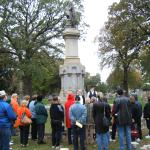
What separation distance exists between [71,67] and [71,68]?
0.15 feet

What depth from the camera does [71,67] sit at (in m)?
19.5

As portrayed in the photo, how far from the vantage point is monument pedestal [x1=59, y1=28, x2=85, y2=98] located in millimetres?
19562

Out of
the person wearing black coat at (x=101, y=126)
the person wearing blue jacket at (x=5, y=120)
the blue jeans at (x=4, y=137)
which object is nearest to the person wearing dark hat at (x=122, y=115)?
the person wearing black coat at (x=101, y=126)

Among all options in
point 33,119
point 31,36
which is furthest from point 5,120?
point 31,36

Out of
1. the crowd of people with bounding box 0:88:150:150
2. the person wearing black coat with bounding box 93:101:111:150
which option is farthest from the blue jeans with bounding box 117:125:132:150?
the person wearing black coat with bounding box 93:101:111:150

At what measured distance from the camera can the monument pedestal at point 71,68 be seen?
19562mm

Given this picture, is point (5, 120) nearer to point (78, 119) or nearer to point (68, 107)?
point (78, 119)

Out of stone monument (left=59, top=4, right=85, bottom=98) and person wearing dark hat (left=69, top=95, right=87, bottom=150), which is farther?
stone monument (left=59, top=4, right=85, bottom=98)

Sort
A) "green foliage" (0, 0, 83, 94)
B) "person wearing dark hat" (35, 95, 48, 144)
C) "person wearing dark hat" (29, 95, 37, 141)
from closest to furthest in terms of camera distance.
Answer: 1. "person wearing dark hat" (35, 95, 48, 144)
2. "person wearing dark hat" (29, 95, 37, 141)
3. "green foliage" (0, 0, 83, 94)

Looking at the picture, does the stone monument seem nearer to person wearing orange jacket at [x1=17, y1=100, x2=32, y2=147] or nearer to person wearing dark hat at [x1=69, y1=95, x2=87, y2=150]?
person wearing orange jacket at [x1=17, y1=100, x2=32, y2=147]

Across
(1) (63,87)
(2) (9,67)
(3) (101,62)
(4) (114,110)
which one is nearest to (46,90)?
(3) (101,62)

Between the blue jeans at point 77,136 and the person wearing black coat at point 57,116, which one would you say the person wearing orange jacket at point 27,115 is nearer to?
the person wearing black coat at point 57,116

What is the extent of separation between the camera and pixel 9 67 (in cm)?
Answer: 4162

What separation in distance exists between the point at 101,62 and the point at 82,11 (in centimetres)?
Result: 1333
